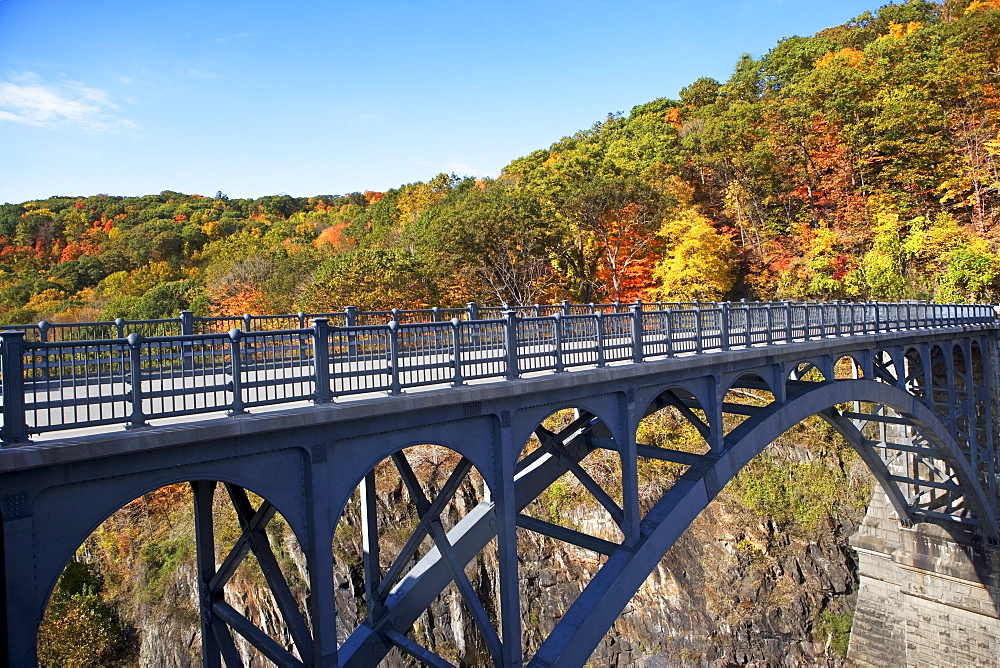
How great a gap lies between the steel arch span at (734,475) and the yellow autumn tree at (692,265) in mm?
10835

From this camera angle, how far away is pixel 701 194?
37906 mm

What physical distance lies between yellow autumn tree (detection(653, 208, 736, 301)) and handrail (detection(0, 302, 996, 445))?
10065 millimetres

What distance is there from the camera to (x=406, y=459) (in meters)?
10.2

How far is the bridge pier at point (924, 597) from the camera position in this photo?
1909 centimetres

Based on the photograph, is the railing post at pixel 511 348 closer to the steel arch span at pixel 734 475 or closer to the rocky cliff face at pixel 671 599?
the steel arch span at pixel 734 475

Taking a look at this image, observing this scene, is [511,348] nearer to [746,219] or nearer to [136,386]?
[136,386]

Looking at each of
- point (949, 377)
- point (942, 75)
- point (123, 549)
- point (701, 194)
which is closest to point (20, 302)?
point (123, 549)

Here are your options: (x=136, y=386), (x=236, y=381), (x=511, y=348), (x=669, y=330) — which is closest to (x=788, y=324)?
(x=669, y=330)

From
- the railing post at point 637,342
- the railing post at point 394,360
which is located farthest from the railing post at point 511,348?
the railing post at point 637,342

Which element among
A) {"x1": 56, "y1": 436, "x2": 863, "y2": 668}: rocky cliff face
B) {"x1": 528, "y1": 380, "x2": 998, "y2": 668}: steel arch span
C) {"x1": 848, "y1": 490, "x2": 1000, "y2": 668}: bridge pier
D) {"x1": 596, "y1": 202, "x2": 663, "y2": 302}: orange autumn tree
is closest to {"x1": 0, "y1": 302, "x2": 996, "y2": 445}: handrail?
{"x1": 528, "y1": 380, "x2": 998, "y2": 668}: steel arch span

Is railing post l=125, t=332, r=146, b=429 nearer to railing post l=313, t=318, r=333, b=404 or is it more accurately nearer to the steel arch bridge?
the steel arch bridge

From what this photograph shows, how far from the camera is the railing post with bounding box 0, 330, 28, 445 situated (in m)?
4.79

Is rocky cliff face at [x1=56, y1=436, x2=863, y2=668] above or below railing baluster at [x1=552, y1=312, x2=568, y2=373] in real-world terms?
below

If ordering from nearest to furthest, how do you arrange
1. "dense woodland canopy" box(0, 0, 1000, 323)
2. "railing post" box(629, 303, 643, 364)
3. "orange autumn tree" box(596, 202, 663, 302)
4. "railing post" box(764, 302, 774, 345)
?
"railing post" box(629, 303, 643, 364)
"railing post" box(764, 302, 774, 345)
"dense woodland canopy" box(0, 0, 1000, 323)
"orange autumn tree" box(596, 202, 663, 302)
